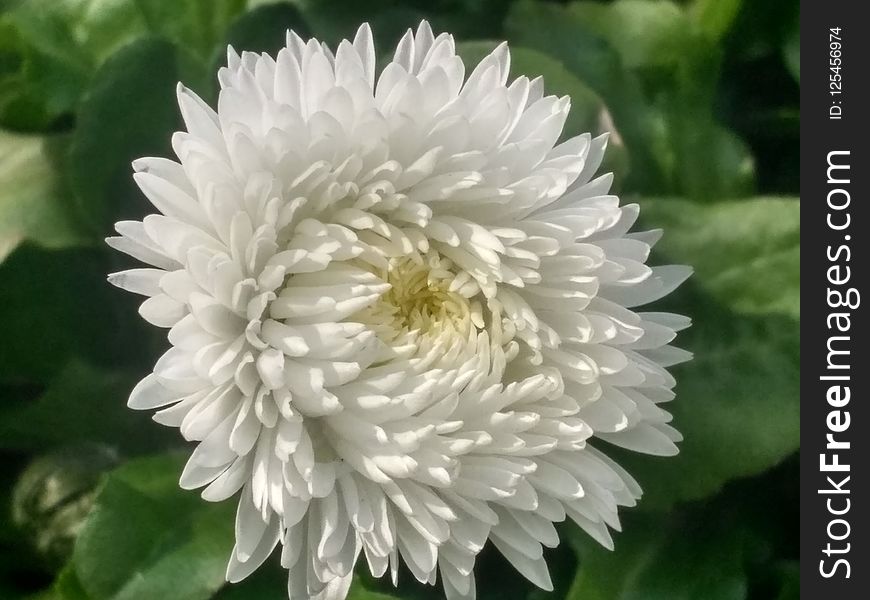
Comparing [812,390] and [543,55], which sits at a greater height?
[543,55]

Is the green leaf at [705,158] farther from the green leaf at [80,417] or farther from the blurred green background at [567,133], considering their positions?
the green leaf at [80,417]

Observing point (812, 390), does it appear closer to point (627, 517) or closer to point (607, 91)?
point (627, 517)

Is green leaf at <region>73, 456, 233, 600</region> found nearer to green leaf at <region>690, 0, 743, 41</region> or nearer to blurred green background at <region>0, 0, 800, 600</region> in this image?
blurred green background at <region>0, 0, 800, 600</region>

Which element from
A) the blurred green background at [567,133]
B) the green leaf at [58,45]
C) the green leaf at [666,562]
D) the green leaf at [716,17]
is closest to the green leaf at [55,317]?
the blurred green background at [567,133]

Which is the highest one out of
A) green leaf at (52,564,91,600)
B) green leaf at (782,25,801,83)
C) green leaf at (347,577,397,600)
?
green leaf at (782,25,801,83)

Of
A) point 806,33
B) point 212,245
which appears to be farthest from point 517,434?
point 806,33

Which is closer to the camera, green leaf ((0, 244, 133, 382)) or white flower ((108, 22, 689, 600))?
white flower ((108, 22, 689, 600))

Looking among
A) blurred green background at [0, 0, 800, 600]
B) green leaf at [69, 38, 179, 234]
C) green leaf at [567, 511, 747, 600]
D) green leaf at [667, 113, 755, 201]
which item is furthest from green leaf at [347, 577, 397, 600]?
green leaf at [667, 113, 755, 201]
